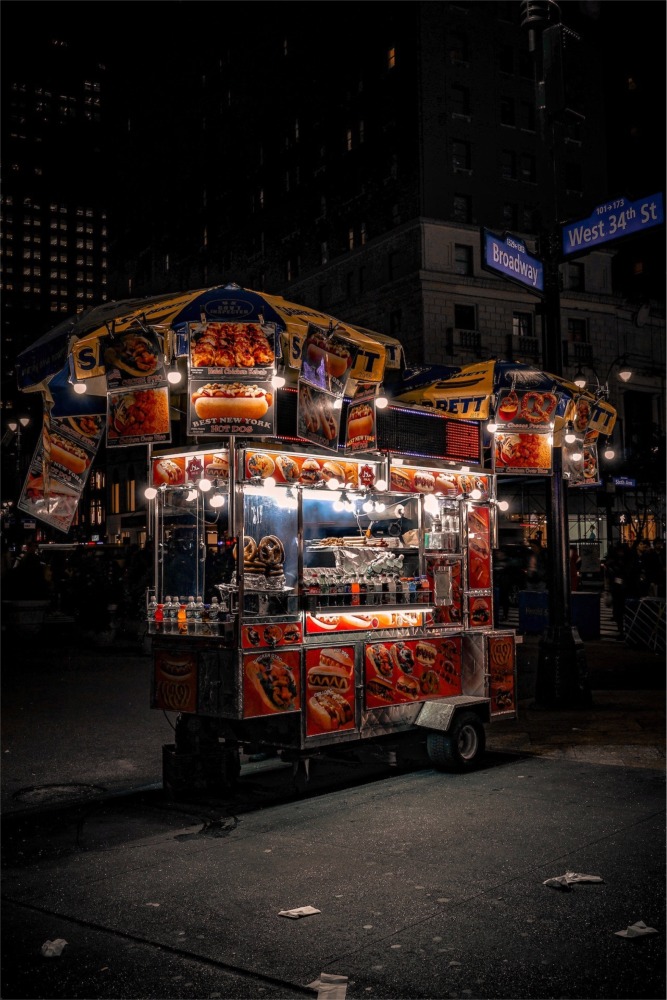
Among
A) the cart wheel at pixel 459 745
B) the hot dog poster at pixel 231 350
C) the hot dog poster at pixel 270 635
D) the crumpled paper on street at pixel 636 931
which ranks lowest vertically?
the crumpled paper on street at pixel 636 931

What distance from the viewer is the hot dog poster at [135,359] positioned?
7.54m

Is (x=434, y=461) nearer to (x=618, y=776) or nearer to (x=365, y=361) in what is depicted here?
(x=365, y=361)

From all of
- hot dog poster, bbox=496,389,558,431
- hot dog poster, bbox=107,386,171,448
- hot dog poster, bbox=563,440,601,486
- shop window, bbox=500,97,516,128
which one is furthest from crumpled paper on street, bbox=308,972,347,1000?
shop window, bbox=500,97,516,128

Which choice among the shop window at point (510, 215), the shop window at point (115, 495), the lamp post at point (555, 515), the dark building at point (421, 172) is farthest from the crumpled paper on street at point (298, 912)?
the shop window at point (115, 495)

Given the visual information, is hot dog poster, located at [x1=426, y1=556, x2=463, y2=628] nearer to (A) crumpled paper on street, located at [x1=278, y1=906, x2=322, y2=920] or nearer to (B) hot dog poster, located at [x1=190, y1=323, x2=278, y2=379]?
(B) hot dog poster, located at [x1=190, y1=323, x2=278, y2=379]

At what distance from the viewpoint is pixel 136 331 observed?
294 inches

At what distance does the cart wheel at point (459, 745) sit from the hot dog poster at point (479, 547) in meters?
1.51

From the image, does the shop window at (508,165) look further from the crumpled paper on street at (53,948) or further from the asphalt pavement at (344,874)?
the crumpled paper on street at (53,948)

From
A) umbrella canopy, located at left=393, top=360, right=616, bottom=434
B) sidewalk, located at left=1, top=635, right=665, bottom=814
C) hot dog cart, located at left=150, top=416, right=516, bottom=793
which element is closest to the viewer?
hot dog cart, located at left=150, top=416, right=516, bottom=793

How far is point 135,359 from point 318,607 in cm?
267

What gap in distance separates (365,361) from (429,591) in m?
2.37

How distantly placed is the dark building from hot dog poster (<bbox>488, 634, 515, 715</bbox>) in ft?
98.6

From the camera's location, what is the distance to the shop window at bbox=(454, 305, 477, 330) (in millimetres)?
45866

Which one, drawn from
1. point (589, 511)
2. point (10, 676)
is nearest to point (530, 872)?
point (10, 676)
